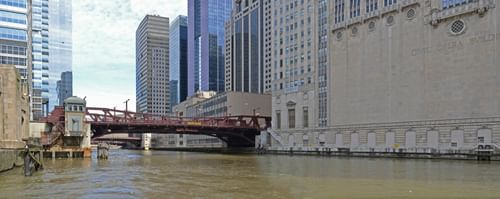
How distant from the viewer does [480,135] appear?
3253 inches

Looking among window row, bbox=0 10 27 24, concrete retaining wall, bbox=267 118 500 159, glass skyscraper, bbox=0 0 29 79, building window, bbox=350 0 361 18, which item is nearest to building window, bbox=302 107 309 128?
concrete retaining wall, bbox=267 118 500 159

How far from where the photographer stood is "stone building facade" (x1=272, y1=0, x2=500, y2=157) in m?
83.5

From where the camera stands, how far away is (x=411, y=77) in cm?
9550

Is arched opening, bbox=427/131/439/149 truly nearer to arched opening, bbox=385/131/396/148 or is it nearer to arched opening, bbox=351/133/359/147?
arched opening, bbox=385/131/396/148

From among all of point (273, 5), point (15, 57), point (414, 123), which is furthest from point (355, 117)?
point (15, 57)

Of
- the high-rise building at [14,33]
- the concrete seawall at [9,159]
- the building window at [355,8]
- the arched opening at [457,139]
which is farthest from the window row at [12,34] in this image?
the arched opening at [457,139]

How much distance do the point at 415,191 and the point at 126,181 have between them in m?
23.1

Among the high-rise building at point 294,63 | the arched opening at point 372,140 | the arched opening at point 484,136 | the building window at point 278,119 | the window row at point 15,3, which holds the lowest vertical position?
the arched opening at point 372,140

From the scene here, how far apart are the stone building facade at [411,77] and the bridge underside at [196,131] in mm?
25753

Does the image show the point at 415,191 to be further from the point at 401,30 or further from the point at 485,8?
the point at 401,30

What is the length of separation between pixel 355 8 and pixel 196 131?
5186 cm

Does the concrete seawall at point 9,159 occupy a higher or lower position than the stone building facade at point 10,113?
lower

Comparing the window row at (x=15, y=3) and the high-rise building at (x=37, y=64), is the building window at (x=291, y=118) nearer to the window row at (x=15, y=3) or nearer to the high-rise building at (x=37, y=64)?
the window row at (x=15, y=3)

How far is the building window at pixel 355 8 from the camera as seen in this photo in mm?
109562
